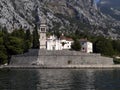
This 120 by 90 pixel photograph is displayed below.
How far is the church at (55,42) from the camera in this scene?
12119cm

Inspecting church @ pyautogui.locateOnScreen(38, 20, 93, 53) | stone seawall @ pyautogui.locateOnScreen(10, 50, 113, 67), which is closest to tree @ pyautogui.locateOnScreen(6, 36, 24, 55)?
stone seawall @ pyautogui.locateOnScreen(10, 50, 113, 67)

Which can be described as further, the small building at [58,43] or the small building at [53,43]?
the small building at [58,43]

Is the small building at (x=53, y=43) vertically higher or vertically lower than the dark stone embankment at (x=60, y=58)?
higher

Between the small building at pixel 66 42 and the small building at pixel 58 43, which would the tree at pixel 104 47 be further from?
the small building at pixel 58 43

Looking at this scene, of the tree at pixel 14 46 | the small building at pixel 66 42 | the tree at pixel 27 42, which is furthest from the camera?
the small building at pixel 66 42

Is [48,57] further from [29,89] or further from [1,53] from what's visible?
[29,89]

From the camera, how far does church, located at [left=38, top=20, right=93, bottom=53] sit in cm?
12119

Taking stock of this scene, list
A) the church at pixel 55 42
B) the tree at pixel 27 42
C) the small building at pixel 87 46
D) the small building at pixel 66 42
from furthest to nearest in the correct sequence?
1. the small building at pixel 66 42
2. the small building at pixel 87 46
3. the church at pixel 55 42
4. the tree at pixel 27 42

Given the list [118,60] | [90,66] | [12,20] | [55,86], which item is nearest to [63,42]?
[118,60]

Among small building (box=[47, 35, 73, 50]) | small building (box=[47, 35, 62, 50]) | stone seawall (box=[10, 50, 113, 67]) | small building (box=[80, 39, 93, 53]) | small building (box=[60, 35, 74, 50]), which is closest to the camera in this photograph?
stone seawall (box=[10, 50, 113, 67])

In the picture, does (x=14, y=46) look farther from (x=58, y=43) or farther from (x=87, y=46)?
(x=87, y=46)

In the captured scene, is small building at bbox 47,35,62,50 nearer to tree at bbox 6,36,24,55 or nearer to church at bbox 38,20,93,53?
church at bbox 38,20,93,53

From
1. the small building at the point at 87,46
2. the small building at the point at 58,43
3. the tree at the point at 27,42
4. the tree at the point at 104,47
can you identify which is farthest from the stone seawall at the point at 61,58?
the small building at the point at 87,46

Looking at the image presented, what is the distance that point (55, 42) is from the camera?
128625mm
